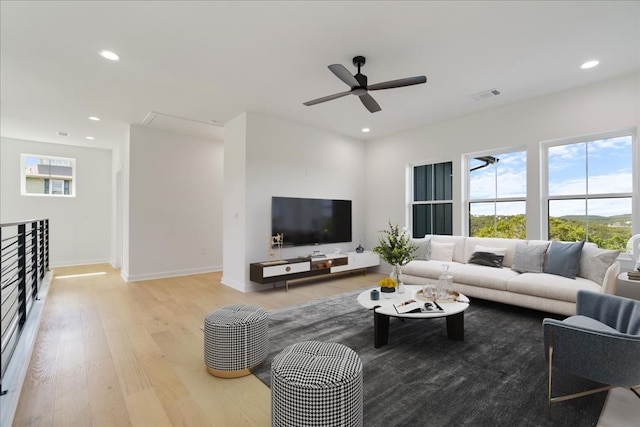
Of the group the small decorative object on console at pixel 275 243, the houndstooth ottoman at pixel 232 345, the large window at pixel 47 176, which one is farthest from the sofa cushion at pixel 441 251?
the large window at pixel 47 176

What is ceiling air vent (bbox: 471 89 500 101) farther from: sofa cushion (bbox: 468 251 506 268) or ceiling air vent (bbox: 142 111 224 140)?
ceiling air vent (bbox: 142 111 224 140)

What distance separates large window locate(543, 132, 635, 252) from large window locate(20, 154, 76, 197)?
9786 millimetres

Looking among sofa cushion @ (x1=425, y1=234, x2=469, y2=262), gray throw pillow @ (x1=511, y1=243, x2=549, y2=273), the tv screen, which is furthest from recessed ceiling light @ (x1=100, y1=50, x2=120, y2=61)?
gray throw pillow @ (x1=511, y1=243, x2=549, y2=273)

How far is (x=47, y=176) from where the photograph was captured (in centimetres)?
705

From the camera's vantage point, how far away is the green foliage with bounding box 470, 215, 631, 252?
3.92m

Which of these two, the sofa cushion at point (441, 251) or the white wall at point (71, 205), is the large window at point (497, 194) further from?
the white wall at point (71, 205)

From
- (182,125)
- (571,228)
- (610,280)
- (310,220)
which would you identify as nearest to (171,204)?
(182,125)

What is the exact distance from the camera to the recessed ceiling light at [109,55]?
10.3 ft

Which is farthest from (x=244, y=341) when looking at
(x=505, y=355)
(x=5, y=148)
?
(x=5, y=148)

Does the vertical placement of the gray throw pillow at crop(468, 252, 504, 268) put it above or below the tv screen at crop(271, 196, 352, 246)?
below

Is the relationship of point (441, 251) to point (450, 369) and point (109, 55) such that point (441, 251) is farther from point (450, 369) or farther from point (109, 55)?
point (109, 55)

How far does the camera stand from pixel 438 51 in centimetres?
316

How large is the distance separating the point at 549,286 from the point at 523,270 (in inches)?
23.3

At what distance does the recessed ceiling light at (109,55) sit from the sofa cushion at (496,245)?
5.27 meters
